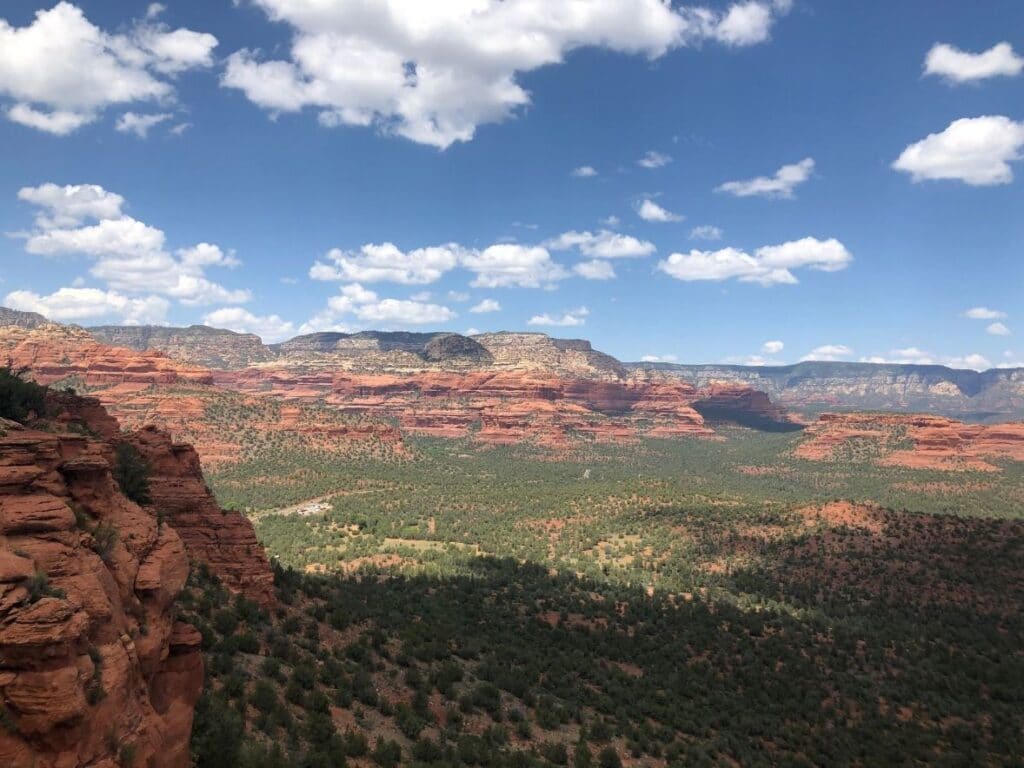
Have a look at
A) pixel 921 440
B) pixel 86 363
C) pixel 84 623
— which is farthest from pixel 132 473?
pixel 921 440

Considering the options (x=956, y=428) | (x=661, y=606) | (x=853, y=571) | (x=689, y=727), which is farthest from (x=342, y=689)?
(x=956, y=428)

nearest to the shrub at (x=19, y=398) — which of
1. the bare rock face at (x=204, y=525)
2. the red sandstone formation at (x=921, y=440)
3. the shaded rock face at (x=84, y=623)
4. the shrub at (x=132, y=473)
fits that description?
the shrub at (x=132, y=473)

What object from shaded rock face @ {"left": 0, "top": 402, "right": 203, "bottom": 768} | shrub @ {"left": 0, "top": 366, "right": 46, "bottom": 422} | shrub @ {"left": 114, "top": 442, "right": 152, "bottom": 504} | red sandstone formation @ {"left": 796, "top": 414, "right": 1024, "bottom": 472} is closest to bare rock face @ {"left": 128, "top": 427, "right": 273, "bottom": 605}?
shrub @ {"left": 114, "top": 442, "right": 152, "bottom": 504}

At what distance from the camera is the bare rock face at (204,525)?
24375mm

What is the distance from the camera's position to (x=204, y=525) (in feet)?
82.9

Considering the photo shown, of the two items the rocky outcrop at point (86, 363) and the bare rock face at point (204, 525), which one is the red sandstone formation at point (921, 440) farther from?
the rocky outcrop at point (86, 363)

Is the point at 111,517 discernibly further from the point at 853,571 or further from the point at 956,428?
the point at 956,428

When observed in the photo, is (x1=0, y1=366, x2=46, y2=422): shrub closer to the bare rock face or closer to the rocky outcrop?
the bare rock face

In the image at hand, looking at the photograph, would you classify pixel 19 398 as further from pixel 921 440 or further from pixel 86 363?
pixel 921 440

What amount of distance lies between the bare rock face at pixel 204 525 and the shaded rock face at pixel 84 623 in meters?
11.1

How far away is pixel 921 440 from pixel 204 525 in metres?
163

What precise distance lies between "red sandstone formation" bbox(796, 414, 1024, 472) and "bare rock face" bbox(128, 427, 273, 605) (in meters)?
150

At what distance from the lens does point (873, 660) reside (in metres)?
34.7

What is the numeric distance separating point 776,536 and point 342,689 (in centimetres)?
5280
